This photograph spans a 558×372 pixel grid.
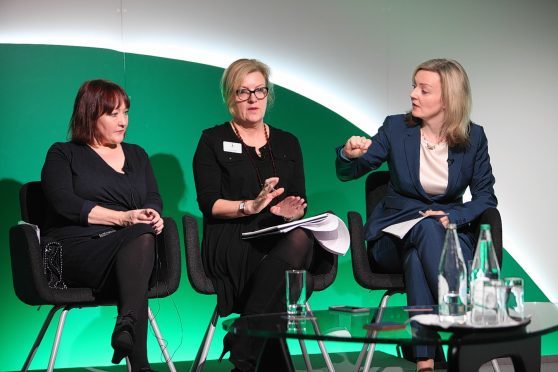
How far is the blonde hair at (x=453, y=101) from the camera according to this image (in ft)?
12.7

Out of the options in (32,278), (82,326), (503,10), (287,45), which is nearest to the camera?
(32,278)

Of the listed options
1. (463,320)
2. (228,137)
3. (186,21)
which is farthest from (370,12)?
(463,320)

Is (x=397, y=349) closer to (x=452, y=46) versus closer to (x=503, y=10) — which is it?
(x=452, y=46)

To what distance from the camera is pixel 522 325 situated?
7.55 feet

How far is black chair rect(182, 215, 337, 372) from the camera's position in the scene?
3.41 m

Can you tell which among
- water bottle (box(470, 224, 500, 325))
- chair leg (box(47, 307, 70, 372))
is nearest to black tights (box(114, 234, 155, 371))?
chair leg (box(47, 307, 70, 372))

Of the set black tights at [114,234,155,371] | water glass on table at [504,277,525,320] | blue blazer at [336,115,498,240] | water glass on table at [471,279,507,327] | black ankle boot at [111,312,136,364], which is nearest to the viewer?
water glass on table at [471,279,507,327]

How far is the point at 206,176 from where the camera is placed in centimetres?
374

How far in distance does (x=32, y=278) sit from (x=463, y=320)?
173 centimetres

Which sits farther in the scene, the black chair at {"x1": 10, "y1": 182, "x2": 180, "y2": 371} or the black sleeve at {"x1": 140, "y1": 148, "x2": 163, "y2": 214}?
the black sleeve at {"x1": 140, "y1": 148, "x2": 163, "y2": 214}

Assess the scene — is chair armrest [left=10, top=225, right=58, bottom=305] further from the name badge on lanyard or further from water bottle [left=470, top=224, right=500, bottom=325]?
water bottle [left=470, top=224, right=500, bottom=325]

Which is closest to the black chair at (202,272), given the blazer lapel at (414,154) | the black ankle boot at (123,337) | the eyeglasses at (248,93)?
the black ankle boot at (123,337)

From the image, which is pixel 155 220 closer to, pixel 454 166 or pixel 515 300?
pixel 454 166

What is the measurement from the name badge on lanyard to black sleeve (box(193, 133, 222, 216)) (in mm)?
64
